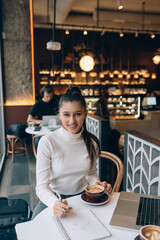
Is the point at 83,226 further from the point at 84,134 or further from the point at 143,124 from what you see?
the point at 143,124

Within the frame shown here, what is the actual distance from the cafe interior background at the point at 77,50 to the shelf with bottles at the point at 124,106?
1.85ft

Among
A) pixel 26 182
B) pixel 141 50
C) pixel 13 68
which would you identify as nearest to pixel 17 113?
pixel 13 68

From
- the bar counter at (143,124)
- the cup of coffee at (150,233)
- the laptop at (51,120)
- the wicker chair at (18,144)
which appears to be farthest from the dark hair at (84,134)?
the bar counter at (143,124)

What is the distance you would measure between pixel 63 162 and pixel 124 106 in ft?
25.5

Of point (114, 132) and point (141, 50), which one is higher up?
point (141, 50)

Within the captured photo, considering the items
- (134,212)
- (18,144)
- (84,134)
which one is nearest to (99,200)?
(134,212)

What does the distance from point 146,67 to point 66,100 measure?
1016 cm

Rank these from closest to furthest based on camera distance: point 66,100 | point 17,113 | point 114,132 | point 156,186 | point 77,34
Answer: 1. point 66,100
2. point 156,186
3. point 114,132
4. point 17,113
5. point 77,34

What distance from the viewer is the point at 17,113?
5.34 metres

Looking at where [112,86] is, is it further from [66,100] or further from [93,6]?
[66,100]

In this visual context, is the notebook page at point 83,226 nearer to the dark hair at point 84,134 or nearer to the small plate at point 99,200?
the small plate at point 99,200

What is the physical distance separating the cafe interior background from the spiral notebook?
422cm

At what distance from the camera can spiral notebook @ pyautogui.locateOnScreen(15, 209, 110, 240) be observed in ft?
3.09

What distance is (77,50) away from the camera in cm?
993
